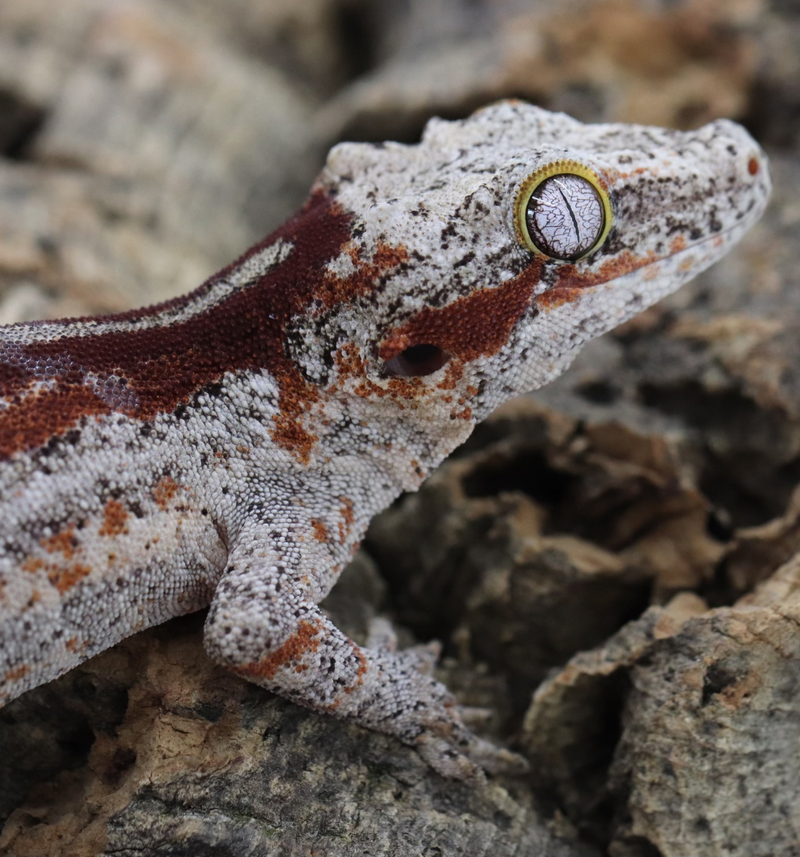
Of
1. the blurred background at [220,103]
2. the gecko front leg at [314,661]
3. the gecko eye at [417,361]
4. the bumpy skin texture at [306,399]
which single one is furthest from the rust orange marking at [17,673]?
the blurred background at [220,103]

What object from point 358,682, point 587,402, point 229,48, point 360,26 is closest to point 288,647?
point 358,682

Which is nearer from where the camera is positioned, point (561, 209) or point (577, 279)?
point (561, 209)

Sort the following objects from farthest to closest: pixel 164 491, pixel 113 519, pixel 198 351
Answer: pixel 198 351, pixel 164 491, pixel 113 519

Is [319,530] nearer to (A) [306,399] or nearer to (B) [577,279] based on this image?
(A) [306,399]

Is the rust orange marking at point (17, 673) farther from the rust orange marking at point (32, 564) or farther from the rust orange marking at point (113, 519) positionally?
the rust orange marking at point (113, 519)

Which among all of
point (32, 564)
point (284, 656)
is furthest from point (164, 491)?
point (284, 656)

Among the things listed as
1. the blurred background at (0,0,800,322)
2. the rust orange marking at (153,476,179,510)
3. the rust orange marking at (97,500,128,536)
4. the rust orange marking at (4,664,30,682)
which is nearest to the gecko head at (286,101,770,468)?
the rust orange marking at (153,476,179,510)

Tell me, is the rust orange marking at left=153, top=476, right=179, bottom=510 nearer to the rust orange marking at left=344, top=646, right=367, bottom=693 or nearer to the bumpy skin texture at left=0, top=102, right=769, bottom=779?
the bumpy skin texture at left=0, top=102, right=769, bottom=779
